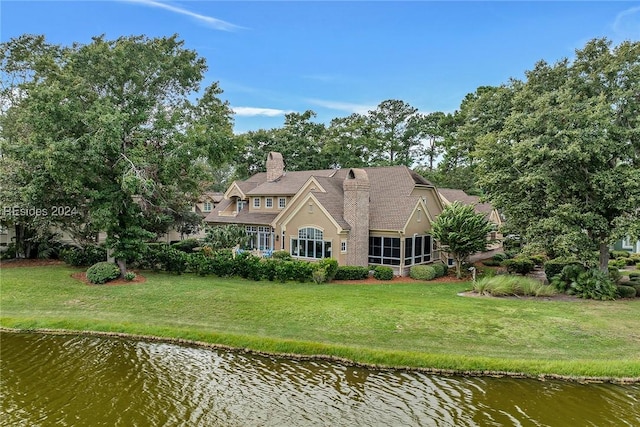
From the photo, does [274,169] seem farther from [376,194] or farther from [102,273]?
[102,273]

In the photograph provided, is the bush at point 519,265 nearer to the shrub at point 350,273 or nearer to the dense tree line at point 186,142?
the dense tree line at point 186,142

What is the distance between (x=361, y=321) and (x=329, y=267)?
7.39 metres

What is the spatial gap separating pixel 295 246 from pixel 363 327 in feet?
43.4

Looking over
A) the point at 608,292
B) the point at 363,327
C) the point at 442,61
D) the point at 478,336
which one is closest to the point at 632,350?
the point at 478,336

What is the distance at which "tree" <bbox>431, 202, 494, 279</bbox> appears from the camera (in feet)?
77.6

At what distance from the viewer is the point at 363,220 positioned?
84.0 ft

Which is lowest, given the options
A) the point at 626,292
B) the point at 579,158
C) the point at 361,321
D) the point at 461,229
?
the point at 361,321

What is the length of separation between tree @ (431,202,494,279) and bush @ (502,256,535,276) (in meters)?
2.99

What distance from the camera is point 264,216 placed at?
3300cm

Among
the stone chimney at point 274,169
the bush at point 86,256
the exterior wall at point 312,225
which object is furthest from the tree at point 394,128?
the bush at point 86,256

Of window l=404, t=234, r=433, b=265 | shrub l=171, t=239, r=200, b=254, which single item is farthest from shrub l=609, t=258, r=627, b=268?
shrub l=171, t=239, r=200, b=254

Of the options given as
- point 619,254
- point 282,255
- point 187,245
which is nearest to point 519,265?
point 619,254

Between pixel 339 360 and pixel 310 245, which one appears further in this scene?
pixel 310 245

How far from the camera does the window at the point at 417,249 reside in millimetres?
25875
